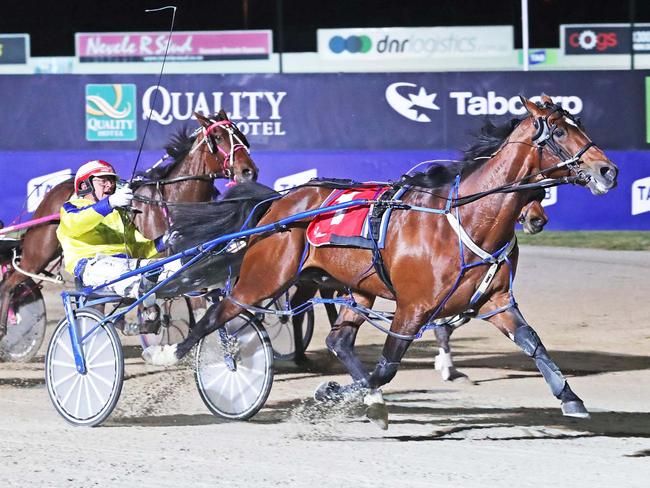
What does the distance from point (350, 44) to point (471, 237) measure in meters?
18.4

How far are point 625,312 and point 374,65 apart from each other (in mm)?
14028

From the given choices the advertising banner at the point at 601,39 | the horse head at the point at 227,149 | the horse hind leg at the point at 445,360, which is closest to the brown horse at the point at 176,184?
the horse head at the point at 227,149

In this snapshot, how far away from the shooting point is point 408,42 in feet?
79.3

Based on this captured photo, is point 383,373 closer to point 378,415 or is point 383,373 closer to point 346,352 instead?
point 378,415

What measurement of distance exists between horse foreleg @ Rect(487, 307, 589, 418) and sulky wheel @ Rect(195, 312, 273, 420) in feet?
3.87

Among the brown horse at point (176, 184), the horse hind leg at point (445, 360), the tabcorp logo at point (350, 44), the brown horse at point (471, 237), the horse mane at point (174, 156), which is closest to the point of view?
the brown horse at point (471, 237)

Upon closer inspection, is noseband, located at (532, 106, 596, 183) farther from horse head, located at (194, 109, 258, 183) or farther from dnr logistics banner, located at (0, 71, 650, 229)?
dnr logistics banner, located at (0, 71, 650, 229)

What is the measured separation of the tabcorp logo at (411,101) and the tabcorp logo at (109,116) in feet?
9.36

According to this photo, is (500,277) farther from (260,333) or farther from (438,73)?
(438,73)

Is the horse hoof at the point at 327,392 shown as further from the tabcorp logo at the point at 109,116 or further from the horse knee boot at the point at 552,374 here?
the tabcorp logo at the point at 109,116

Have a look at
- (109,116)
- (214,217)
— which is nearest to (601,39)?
(109,116)

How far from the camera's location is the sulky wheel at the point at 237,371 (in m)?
6.53

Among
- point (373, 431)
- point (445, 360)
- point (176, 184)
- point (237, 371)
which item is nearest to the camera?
point (373, 431)

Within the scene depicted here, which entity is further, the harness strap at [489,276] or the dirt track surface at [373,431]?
the harness strap at [489,276]
